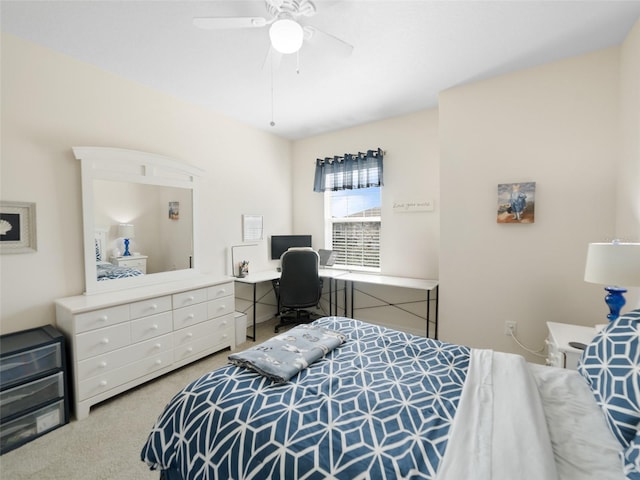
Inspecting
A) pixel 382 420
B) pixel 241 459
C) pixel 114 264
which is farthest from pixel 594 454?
pixel 114 264

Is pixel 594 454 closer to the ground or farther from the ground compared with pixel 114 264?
closer to the ground

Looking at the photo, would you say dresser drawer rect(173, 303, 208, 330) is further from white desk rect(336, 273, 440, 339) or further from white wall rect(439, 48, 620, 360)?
white wall rect(439, 48, 620, 360)

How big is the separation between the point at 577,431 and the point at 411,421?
0.57 metres

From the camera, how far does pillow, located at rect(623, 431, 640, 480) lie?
761 mm

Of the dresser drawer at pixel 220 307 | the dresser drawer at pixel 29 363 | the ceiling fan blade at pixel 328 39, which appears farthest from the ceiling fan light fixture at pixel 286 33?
the dresser drawer at pixel 29 363

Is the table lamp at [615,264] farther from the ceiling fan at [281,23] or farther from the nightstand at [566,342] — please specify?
the ceiling fan at [281,23]

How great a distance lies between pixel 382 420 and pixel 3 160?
2.84m

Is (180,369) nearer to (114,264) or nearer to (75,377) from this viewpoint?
(75,377)

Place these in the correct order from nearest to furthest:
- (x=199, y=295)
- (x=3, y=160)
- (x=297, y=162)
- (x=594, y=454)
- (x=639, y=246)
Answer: (x=594, y=454)
(x=639, y=246)
(x=3, y=160)
(x=199, y=295)
(x=297, y=162)

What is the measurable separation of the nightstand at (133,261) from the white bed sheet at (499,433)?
9.02ft

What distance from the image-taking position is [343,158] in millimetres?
3875

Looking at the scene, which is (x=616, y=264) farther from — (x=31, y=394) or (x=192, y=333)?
(x=31, y=394)

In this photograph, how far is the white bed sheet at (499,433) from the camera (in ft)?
2.63

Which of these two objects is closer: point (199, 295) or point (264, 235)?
point (199, 295)
